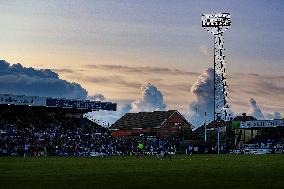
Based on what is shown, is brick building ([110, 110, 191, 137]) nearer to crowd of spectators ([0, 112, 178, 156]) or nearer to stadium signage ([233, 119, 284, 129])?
stadium signage ([233, 119, 284, 129])

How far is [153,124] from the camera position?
139 metres

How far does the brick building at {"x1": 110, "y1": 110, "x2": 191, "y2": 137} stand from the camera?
138 m

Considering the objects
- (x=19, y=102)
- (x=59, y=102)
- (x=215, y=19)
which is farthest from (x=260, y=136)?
(x=19, y=102)

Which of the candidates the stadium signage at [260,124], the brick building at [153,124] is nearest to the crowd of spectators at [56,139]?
the stadium signage at [260,124]

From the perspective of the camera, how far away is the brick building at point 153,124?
453 feet

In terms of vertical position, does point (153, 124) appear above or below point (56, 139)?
above

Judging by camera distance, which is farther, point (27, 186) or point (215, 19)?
point (215, 19)

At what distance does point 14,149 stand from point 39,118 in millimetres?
18717

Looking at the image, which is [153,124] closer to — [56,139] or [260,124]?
[260,124]

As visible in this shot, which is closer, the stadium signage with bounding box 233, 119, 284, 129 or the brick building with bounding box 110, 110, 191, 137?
the stadium signage with bounding box 233, 119, 284, 129

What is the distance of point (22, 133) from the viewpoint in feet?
254

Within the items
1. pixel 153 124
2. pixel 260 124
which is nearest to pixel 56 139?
pixel 260 124

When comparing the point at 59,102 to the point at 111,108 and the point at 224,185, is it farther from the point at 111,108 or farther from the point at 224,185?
the point at 224,185

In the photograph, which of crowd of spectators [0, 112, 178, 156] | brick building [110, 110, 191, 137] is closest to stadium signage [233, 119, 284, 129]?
crowd of spectators [0, 112, 178, 156]
